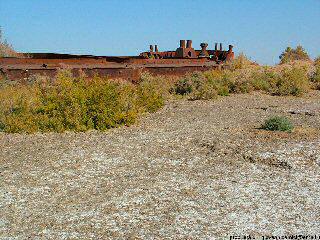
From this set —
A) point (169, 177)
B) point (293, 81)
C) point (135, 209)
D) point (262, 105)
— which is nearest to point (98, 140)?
point (169, 177)

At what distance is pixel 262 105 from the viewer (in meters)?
15.2

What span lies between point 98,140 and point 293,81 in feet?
36.6

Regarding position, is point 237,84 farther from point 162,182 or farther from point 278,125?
point 162,182

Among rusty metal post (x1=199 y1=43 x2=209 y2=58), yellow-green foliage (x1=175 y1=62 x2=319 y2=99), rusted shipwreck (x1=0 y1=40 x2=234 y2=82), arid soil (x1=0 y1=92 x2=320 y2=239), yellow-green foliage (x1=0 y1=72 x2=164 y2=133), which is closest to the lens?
arid soil (x1=0 y1=92 x2=320 y2=239)

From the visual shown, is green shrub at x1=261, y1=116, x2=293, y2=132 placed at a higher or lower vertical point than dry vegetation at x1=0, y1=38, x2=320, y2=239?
higher

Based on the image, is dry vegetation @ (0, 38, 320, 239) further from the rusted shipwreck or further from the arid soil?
the rusted shipwreck

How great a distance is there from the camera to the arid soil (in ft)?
17.9

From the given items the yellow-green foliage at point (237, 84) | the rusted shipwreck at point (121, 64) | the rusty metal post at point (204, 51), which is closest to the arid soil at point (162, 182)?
the rusted shipwreck at point (121, 64)

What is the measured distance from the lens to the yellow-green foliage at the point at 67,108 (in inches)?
418

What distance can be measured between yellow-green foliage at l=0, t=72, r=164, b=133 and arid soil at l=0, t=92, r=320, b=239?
1.27 feet

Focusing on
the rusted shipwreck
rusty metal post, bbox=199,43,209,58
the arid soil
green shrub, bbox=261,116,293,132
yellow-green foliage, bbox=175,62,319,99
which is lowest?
the arid soil

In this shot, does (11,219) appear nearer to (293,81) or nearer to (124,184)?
(124,184)

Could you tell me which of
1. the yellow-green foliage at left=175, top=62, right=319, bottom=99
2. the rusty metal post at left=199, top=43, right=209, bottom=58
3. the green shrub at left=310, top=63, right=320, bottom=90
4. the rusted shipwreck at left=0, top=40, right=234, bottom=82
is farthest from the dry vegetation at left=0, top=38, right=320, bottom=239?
the rusty metal post at left=199, top=43, right=209, bottom=58

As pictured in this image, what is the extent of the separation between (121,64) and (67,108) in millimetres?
6580
